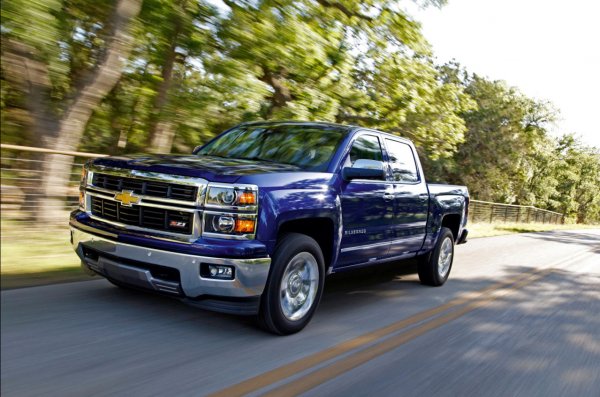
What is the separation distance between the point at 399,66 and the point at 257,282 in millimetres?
12183

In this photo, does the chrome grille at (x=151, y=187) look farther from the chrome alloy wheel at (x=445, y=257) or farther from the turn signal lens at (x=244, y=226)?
the chrome alloy wheel at (x=445, y=257)

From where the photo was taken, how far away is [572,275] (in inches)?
404

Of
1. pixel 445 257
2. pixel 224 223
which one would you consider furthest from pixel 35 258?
pixel 445 257

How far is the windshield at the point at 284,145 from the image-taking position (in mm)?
5559

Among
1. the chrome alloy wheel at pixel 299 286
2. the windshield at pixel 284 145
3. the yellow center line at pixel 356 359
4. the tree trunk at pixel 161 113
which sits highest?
the tree trunk at pixel 161 113

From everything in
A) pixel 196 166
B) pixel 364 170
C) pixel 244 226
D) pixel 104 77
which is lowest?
pixel 244 226

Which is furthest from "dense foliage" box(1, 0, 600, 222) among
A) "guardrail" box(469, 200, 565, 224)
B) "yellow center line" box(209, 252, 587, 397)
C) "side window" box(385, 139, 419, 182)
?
"guardrail" box(469, 200, 565, 224)

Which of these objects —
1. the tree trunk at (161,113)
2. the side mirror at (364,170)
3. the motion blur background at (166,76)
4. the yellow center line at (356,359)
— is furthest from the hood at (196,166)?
the tree trunk at (161,113)

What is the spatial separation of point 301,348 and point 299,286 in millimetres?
632

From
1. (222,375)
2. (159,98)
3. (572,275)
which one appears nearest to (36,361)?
(222,375)

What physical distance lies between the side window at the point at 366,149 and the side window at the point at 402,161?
0.91 feet

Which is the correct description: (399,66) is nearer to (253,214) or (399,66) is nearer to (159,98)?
(159,98)

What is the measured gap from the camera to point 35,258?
21.8ft

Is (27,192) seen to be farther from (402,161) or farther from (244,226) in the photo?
(402,161)
